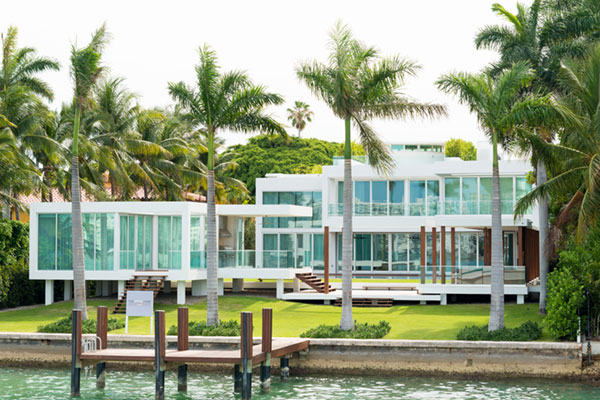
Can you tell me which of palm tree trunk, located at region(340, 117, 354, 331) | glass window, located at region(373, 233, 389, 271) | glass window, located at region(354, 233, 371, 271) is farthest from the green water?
glass window, located at region(373, 233, 389, 271)

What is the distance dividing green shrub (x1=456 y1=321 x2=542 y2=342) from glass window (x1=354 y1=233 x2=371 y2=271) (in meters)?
21.3

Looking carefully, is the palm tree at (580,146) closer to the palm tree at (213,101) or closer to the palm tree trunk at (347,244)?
the palm tree trunk at (347,244)

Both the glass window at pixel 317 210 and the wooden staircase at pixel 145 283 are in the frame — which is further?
the glass window at pixel 317 210

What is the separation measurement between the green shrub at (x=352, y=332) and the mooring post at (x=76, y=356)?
671 cm

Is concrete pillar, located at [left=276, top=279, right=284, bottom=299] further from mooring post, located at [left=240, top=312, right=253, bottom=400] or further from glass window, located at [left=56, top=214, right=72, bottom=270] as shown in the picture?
mooring post, located at [left=240, top=312, right=253, bottom=400]

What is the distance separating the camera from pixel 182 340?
2198cm

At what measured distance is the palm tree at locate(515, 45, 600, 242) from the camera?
2348 cm

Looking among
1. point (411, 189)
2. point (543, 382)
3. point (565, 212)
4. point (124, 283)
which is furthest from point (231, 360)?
point (411, 189)

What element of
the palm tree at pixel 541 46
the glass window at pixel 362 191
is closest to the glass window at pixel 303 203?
the glass window at pixel 362 191

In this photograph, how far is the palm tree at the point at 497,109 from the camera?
78.3 ft

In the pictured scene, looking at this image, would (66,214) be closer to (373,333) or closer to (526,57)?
(373,333)

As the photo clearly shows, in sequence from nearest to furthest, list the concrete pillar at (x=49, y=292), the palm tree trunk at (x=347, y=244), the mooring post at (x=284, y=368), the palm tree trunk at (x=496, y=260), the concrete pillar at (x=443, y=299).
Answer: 1. the mooring post at (x=284, y=368)
2. the palm tree trunk at (x=496, y=260)
3. the palm tree trunk at (x=347, y=244)
4. the concrete pillar at (x=443, y=299)
5. the concrete pillar at (x=49, y=292)

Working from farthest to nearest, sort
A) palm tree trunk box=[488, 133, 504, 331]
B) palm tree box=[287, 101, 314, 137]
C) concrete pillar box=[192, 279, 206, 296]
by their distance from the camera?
palm tree box=[287, 101, 314, 137] → concrete pillar box=[192, 279, 206, 296] → palm tree trunk box=[488, 133, 504, 331]

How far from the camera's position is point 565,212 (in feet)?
86.4
